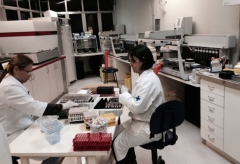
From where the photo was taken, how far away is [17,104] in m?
1.72

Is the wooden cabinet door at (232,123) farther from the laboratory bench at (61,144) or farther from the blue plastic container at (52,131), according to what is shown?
the blue plastic container at (52,131)

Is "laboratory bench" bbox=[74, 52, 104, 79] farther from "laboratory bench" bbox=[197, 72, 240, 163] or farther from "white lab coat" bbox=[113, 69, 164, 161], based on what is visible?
"white lab coat" bbox=[113, 69, 164, 161]

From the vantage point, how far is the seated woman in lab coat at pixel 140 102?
169 cm

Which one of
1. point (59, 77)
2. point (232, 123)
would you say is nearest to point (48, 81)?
point (59, 77)

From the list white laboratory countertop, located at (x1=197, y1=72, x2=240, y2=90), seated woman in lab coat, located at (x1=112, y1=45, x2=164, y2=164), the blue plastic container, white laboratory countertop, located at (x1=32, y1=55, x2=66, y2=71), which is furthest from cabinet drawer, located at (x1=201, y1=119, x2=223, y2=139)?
white laboratory countertop, located at (x1=32, y1=55, x2=66, y2=71)

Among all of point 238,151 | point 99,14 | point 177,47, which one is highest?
point 99,14

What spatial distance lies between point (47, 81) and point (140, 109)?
119 inches

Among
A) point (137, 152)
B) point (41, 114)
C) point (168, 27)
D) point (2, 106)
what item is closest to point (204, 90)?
point (137, 152)

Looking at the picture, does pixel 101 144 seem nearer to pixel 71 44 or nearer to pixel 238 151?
pixel 238 151

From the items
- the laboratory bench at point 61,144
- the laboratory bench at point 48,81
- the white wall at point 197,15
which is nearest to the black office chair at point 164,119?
the laboratory bench at point 61,144

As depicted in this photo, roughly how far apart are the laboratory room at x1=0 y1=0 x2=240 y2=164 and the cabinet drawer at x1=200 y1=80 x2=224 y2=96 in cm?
1

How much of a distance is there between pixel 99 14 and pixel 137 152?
5915 millimetres

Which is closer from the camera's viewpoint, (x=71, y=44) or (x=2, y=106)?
(x=2, y=106)

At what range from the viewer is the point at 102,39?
636cm
